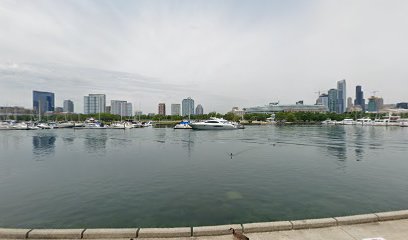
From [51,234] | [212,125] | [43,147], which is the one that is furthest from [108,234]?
[212,125]

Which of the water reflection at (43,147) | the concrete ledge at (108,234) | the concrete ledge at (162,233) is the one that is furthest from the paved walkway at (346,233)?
the water reflection at (43,147)

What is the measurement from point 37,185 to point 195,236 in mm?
19561

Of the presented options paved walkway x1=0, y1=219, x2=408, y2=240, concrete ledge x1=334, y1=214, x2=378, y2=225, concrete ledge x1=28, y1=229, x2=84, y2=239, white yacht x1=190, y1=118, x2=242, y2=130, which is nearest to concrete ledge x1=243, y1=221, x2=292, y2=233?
paved walkway x1=0, y1=219, x2=408, y2=240

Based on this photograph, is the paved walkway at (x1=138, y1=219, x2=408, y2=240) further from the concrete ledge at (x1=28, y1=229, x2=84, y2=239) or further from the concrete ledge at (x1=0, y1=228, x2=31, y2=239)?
the concrete ledge at (x1=0, y1=228, x2=31, y2=239)

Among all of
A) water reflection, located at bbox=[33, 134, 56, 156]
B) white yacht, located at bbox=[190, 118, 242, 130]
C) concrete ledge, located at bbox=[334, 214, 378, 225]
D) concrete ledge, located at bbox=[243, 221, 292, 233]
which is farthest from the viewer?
white yacht, located at bbox=[190, 118, 242, 130]

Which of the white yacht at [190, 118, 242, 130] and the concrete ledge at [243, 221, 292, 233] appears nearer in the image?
the concrete ledge at [243, 221, 292, 233]

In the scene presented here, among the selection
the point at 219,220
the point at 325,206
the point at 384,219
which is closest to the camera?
the point at 384,219

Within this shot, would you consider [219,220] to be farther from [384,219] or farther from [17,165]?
[17,165]

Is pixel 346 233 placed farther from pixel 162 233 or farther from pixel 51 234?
pixel 51 234

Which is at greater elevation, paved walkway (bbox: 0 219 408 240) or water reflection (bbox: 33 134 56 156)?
paved walkway (bbox: 0 219 408 240)

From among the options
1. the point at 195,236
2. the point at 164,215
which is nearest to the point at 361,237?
the point at 195,236

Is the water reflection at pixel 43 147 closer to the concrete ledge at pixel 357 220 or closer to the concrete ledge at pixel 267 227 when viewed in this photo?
the concrete ledge at pixel 267 227

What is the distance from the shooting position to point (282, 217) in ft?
45.1

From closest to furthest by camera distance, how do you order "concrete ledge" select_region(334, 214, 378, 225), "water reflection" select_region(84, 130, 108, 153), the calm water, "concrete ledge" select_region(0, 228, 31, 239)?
"concrete ledge" select_region(0, 228, 31, 239) < "concrete ledge" select_region(334, 214, 378, 225) < the calm water < "water reflection" select_region(84, 130, 108, 153)
